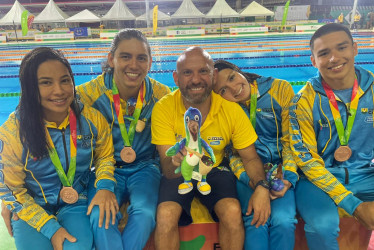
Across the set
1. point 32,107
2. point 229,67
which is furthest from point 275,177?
point 32,107

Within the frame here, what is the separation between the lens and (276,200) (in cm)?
174

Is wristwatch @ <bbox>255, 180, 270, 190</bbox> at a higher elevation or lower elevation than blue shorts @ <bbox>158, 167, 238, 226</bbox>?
higher

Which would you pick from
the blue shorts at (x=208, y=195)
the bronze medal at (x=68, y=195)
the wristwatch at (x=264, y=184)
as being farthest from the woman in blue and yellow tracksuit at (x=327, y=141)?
the bronze medal at (x=68, y=195)

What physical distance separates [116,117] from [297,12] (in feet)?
85.1

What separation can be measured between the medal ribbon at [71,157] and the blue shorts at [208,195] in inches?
23.8

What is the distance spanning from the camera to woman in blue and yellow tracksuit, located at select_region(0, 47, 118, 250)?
1.55 metres

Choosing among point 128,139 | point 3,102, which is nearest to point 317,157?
point 128,139

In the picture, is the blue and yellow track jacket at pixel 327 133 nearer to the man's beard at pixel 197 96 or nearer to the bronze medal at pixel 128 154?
the man's beard at pixel 197 96

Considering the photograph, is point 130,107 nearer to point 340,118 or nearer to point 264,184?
point 264,184

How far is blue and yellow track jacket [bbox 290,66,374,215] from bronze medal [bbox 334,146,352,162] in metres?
0.05

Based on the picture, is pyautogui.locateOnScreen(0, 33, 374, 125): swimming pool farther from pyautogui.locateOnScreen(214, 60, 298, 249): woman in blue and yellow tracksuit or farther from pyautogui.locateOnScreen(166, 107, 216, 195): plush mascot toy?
pyautogui.locateOnScreen(166, 107, 216, 195): plush mascot toy

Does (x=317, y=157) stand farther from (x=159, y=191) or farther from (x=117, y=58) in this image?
(x=117, y=58)

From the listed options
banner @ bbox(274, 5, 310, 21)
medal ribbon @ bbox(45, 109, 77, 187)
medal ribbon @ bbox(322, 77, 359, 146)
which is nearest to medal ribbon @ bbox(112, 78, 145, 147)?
medal ribbon @ bbox(45, 109, 77, 187)

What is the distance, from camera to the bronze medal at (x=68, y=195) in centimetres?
170
